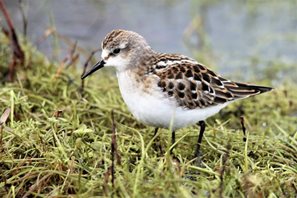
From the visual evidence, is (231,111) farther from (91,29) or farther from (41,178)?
(91,29)

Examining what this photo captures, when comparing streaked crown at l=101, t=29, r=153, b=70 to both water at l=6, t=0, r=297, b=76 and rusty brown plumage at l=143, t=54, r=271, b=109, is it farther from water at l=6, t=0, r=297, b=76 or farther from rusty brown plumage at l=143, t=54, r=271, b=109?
water at l=6, t=0, r=297, b=76

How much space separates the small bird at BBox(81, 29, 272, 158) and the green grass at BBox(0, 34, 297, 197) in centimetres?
21

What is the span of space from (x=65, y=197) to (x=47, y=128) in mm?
1223

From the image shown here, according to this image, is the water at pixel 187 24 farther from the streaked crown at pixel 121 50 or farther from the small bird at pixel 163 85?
the streaked crown at pixel 121 50

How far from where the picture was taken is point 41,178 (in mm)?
4844

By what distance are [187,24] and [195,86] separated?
4.79 m

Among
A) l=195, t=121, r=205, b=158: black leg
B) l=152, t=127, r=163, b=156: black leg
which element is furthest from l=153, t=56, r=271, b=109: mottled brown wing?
l=152, t=127, r=163, b=156: black leg

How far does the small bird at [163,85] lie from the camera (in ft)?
17.2

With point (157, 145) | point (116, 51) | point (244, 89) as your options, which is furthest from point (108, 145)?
point (244, 89)

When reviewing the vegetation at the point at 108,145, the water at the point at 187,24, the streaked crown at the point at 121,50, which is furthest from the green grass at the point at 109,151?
the water at the point at 187,24

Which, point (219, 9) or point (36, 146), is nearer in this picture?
point (36, 146)

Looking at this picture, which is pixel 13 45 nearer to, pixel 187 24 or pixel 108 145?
pixel 108 145

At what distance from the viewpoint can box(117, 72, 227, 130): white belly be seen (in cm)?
520

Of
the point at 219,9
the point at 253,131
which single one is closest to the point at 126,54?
the point at 253,131
